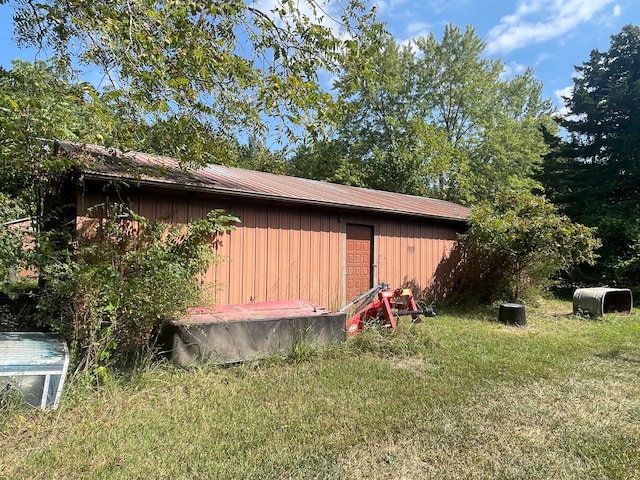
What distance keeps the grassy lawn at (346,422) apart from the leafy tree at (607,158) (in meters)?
11.0

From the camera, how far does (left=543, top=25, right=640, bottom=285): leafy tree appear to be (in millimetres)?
14273

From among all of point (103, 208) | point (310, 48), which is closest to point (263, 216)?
point (103, 208)

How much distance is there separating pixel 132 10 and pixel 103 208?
96.7 inches

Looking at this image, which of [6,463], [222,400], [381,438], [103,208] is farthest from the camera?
[103,208]

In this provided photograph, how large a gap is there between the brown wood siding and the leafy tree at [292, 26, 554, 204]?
12929 mm

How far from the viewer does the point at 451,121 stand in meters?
25.5

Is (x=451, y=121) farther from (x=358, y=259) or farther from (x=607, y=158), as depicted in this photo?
(x=358, y=259)

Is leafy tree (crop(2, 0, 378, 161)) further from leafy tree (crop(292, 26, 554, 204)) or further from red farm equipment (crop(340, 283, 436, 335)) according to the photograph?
leafy tree (crop(292, 26, 554, 204))

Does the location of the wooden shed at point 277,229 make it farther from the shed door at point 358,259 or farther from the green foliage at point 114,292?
the green foliage at point 114,292

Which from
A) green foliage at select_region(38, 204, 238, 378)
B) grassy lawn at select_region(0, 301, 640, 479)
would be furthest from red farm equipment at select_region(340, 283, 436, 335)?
green foliage at select_region(38, 204, 238, 378)

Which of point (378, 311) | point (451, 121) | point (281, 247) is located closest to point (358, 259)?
point (281, 247)

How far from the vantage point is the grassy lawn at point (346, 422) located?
2656 millimetres

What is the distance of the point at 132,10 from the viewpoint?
4441 mm

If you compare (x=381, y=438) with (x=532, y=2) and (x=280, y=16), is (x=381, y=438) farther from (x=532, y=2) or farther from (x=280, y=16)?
(x=532, y=2)
